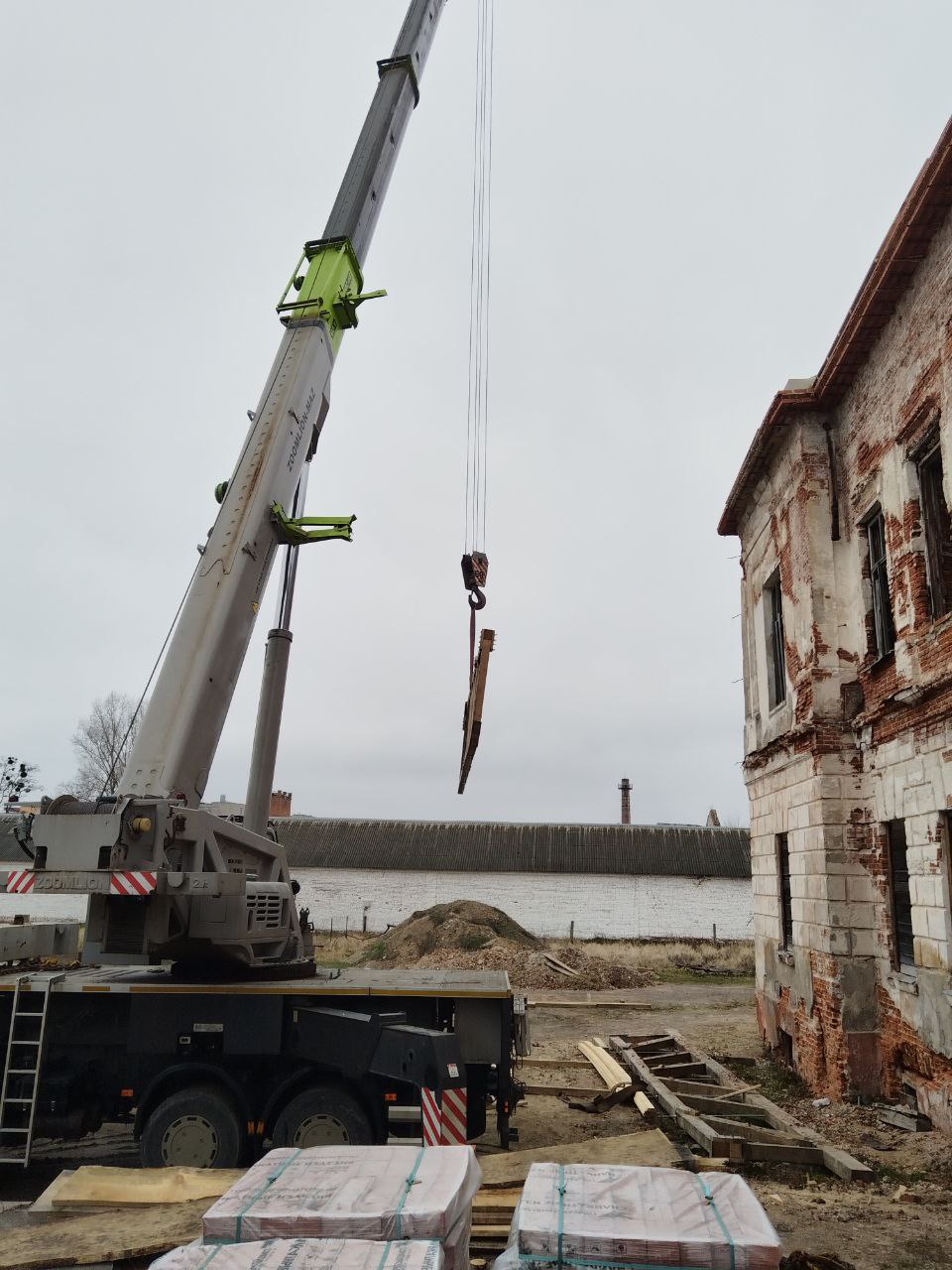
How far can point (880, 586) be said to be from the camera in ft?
36.9

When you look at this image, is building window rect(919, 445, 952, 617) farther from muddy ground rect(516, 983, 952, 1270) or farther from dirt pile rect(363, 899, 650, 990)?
dirt pile rect(363, 899, 650, 990)

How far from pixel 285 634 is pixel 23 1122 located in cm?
548

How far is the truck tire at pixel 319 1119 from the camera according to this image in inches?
314

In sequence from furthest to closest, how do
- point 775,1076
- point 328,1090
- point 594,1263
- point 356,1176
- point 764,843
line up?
point 764,843 < point 775,1076 < point 328,1090 < point 356,1176 < point 594,1263

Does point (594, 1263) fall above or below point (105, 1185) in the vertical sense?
above

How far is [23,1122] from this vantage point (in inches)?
333

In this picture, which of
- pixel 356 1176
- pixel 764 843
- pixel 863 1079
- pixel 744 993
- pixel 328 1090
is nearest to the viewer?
pixel 356 1176

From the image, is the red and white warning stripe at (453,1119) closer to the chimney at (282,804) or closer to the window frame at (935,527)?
the window frame at (935,527)

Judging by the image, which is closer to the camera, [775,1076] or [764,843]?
[775,1076]

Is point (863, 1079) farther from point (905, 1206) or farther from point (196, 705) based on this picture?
point (196, 705)

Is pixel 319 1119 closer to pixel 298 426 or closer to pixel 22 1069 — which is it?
pixel 22 1069

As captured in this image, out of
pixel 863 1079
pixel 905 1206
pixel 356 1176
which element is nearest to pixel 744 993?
pixel 863 1079

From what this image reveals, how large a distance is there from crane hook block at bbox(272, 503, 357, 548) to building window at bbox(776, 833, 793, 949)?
7966mm

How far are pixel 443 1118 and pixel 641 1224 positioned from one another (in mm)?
3948
